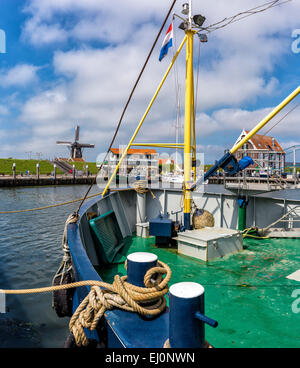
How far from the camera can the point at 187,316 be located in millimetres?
1798

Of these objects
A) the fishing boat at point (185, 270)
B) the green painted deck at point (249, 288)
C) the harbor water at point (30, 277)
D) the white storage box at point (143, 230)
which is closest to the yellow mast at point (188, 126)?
the fishing boat at point (185, 270)

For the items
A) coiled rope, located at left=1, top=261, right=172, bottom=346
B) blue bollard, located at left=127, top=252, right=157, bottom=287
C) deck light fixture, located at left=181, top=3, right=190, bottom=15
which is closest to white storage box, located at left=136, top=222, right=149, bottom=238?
deck light fixture, located at left=181, top=3, right=190, bottom=15

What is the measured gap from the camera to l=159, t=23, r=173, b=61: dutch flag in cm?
852

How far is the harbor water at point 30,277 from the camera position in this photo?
5336mm

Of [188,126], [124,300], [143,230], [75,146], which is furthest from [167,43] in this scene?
[75,146]

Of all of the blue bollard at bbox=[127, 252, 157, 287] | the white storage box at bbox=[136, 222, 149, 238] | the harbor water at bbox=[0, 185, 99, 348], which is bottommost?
the harbor water at bbox=[0, 185, 99, 348]

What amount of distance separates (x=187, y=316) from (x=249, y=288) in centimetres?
459

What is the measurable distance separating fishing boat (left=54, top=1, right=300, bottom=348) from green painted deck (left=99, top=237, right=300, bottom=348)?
20 mm

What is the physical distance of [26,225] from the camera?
1545 cm

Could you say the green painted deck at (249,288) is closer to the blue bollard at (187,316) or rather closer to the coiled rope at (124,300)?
the coiled rope at (124,300)

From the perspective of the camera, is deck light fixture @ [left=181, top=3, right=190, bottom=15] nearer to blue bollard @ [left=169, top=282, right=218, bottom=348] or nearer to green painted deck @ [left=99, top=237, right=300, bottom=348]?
green painted deck @ [left=99, top=237, right=300, bottom=348]

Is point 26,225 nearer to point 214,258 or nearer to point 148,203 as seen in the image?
point 148,203
